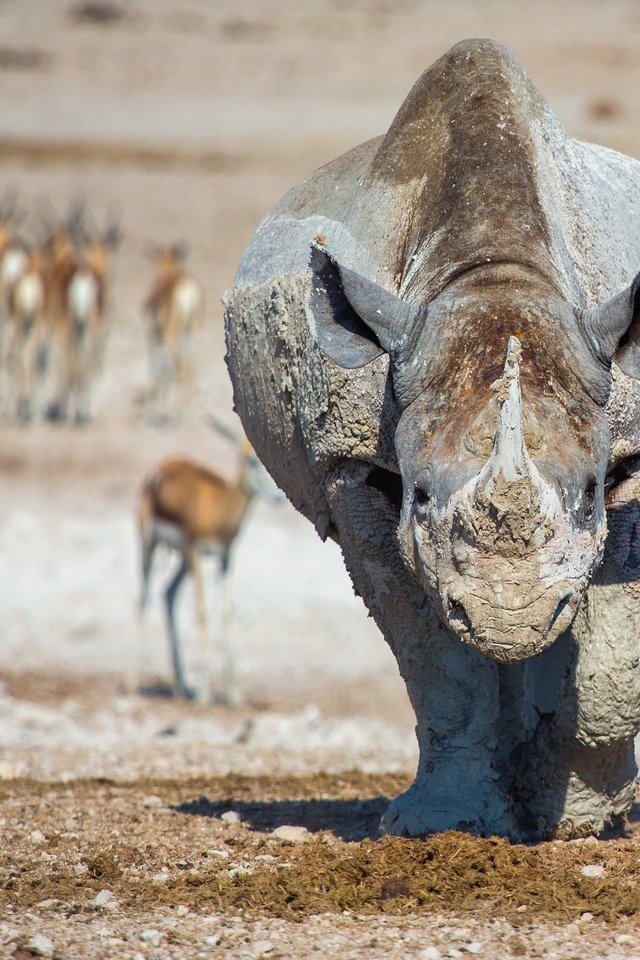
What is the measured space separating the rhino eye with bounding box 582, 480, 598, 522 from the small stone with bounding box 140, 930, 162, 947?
1537mm

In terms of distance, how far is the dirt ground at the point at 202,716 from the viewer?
4551mm

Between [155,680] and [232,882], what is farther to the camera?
[155,680]

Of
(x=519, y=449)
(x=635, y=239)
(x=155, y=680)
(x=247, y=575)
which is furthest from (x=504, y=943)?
(x=247, y=575)

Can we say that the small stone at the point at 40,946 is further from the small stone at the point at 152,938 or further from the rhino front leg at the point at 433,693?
the rhino front leg at the point at 433,693

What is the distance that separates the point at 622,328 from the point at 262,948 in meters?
1.88

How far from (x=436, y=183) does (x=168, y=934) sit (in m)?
2.47

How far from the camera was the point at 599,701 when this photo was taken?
17.8 feet

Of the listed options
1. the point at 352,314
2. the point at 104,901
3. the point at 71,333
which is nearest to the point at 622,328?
the point at 352,314

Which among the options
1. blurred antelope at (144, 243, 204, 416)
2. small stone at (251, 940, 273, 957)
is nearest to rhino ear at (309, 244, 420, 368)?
small stone at (251, 940, 273, 957)

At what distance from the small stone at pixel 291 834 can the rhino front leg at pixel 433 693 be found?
281mm

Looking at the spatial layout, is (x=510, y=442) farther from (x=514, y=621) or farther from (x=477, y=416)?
(x=514, y=621)

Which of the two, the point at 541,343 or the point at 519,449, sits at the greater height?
the point at 541,343

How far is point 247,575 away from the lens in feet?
53.9

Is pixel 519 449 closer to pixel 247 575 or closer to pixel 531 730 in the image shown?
pixel 531 730
